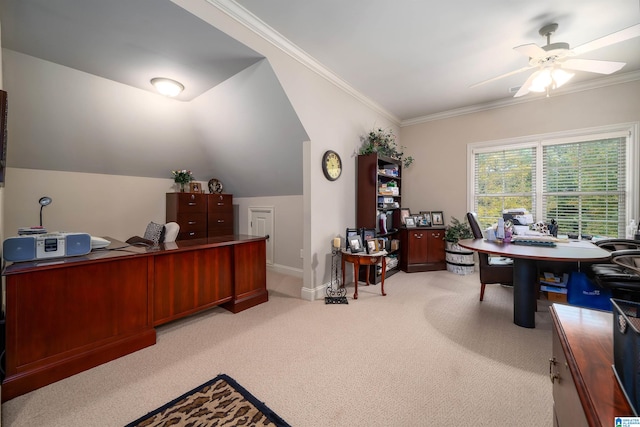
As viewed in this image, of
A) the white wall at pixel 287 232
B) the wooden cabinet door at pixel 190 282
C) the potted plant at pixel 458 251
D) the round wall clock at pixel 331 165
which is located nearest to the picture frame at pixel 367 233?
the round wall clock at pixel 331 165

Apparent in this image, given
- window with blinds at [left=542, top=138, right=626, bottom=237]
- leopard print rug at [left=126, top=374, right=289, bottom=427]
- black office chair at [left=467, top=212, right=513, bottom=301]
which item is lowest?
leopard print rug at [left=126, top=374, right=289, bottom=427]

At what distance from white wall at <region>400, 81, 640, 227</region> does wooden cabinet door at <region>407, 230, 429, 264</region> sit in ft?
2.44

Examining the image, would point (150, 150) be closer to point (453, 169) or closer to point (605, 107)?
point (453, 169)

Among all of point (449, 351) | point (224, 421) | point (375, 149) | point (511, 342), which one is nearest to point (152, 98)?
point (375, 149)

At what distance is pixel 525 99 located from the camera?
3998 millimetres

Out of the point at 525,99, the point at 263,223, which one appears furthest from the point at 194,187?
the point at 525,99

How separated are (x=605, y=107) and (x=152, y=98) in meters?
6.13

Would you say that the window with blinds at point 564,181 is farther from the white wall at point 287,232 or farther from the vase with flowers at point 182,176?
the vase with flowers at point 182,176

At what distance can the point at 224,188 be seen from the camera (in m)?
5.25

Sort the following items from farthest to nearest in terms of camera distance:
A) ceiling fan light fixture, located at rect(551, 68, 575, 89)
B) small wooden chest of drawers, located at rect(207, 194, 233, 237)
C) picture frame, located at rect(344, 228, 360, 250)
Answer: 1. small wooden chest of drawers, located at rect(207, 194, 233, 237)
2. picture frame, located at rect(344, 228, 360, 250)
3. ceiling fan light fixture, located at rect(551, 68, 575, 89)

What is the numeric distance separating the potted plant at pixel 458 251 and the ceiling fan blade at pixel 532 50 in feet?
8.58

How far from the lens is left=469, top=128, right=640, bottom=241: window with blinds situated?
3.44 m

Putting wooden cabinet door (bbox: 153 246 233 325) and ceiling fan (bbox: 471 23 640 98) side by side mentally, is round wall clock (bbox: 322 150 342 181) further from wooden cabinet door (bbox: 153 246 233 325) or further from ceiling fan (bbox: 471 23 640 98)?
ceiling fan (bbox: 471 23 640 98)

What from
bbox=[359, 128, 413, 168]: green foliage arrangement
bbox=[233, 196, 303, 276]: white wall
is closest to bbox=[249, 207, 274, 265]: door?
bbox=[233, 196, 303, 276]: white wall
